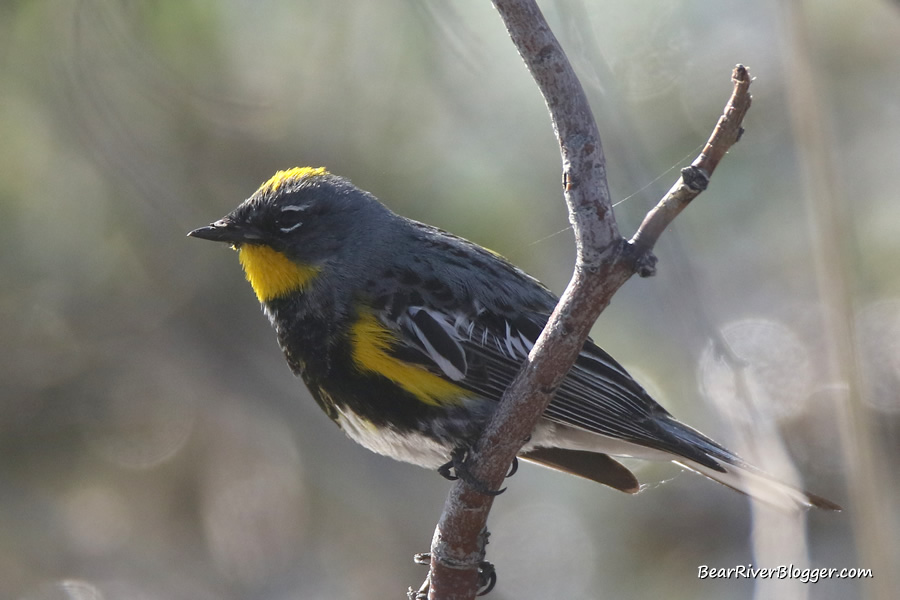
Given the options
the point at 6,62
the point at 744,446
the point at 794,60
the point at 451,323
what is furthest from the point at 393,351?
the point at 6,62

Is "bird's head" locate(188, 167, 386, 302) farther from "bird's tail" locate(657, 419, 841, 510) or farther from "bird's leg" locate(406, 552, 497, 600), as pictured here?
"bird's tail" locate(657, 419, 841, 510)

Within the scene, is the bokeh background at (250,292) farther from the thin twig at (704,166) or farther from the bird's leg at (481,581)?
the thin twig at (704,166)

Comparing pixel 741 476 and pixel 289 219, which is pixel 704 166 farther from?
pixel 289 219

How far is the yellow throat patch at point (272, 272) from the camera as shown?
3.44 metres

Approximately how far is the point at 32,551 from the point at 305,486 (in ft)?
5.23

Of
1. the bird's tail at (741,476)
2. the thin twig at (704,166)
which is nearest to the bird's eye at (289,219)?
the bird's tail at (741,476)

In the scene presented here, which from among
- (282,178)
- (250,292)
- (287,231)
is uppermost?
(250,292)

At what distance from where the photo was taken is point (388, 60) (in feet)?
19.7

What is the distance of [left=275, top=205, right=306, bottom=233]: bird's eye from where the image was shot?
3.56 metres

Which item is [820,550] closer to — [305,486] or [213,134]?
[305,486]

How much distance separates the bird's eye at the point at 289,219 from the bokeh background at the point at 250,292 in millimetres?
2102

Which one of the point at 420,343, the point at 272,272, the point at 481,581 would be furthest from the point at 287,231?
the point at 481,581

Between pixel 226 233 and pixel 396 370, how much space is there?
830 mm

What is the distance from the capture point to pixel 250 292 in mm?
5844
